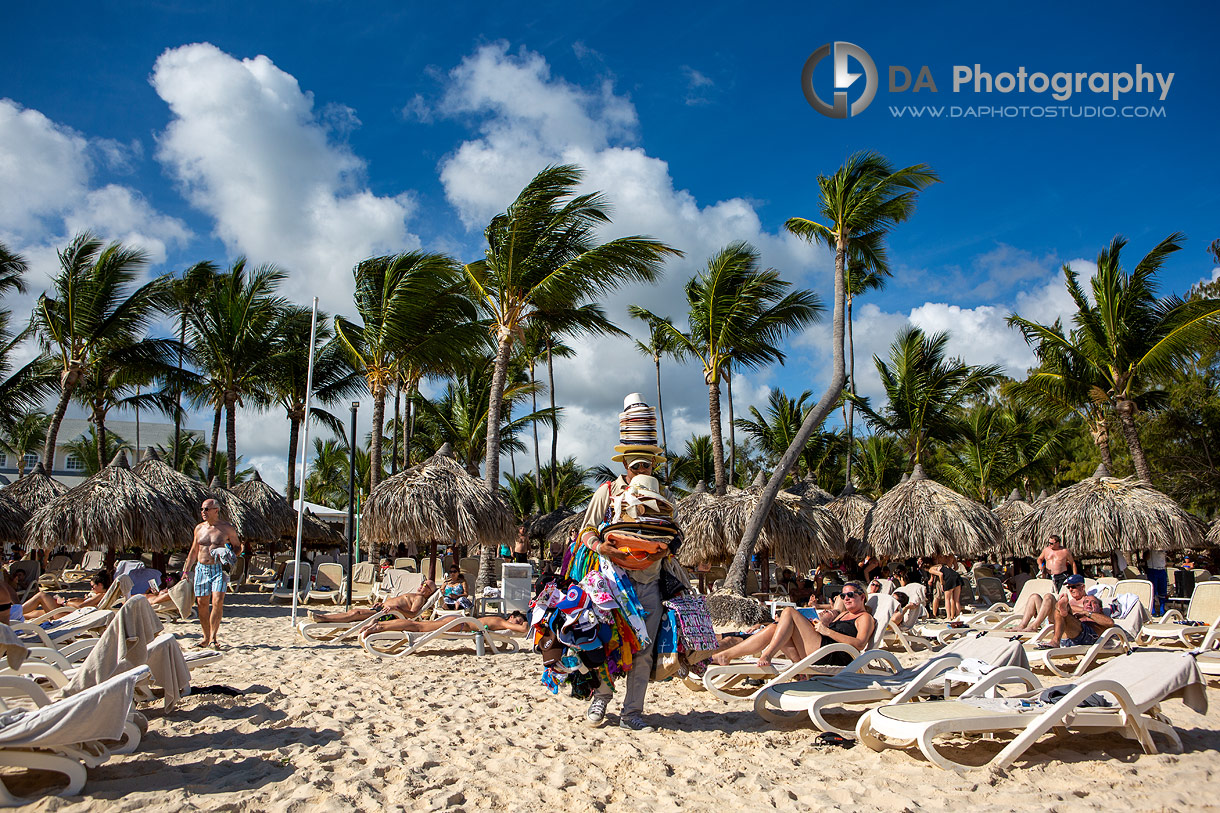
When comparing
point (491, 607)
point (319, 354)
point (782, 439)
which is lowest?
point (491, 607)

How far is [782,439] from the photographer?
90.2 ft

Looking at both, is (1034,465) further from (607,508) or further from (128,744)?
(128,744)

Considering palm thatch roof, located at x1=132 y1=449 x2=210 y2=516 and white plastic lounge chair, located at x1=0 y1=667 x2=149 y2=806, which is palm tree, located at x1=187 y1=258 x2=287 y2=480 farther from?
white plastic lounge chair, located at x1=0 y1=667 x2=149 y2=806

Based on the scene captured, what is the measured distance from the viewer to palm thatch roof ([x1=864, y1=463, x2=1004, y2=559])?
14039 millimetres

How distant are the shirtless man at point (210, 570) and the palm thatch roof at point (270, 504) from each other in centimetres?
1056

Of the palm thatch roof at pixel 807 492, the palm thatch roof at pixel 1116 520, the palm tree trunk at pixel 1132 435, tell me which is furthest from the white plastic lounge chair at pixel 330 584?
the palm tree trunk at pixel 1132 435

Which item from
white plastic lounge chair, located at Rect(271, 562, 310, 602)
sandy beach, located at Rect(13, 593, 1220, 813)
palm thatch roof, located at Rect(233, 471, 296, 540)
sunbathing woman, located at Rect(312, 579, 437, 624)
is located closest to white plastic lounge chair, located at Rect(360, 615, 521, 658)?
sunbathing woman, located at Rect(312, 579, 437, 624)

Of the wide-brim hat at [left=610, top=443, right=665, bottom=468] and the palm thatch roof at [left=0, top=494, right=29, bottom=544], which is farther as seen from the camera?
the palm thatch roof at [left=0, top=494, right=29, bottom=544]

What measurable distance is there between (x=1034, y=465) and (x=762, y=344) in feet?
63.8

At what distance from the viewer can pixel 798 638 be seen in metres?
5.14

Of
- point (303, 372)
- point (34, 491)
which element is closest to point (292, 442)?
point (303, 372)

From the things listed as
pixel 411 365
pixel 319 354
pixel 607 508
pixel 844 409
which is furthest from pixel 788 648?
pixel 844 409

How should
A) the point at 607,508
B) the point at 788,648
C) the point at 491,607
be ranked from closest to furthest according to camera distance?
the point at 607,508, the point at 788,648, the point at 491,607

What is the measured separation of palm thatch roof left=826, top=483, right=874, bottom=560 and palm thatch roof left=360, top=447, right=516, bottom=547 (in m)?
7.55
